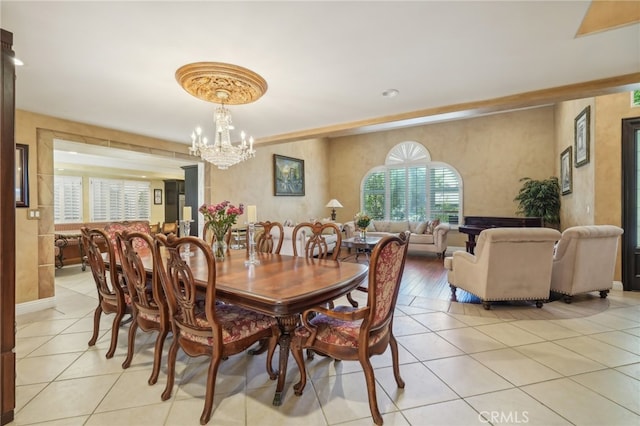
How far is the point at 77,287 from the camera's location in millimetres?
4582

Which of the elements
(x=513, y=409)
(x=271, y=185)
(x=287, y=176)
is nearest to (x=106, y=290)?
(x=513, y=409)

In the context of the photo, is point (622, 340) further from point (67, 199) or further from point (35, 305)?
point (67, 199)

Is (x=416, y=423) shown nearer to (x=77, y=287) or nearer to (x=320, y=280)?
(x=320, y=280)

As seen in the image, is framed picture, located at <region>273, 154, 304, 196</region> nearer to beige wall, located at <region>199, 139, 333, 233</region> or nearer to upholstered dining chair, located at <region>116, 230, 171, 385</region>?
beige wall, located at <region>199, 139, 333, 233</region>

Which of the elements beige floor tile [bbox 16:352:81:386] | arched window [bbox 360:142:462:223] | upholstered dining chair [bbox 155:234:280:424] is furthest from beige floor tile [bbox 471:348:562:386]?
arched window [bbox 360:142:462:223]

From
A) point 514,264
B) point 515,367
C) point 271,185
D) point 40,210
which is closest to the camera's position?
point 515,367

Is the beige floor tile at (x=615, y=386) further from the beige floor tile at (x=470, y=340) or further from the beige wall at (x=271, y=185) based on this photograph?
the beige wall at (x=271, y=185)

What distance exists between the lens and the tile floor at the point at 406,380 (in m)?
1.70

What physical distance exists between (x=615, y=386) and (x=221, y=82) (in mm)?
3703

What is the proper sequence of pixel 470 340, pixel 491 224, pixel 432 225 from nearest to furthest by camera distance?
pixel 470 340
pixel 491 224
pixel 432 225

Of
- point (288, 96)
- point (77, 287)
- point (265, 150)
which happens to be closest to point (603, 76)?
point (288, 96)

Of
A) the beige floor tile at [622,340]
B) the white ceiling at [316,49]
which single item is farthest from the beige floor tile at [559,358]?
the white ceiling at [316,49]

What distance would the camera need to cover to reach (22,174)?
3.52 m

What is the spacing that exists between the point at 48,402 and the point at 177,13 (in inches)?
99.3
